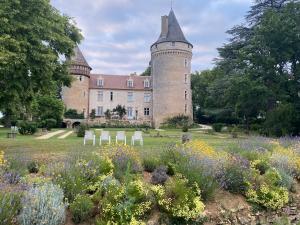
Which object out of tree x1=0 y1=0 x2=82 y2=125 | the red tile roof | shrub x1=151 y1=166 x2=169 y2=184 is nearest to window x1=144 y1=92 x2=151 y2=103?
the red tile roof

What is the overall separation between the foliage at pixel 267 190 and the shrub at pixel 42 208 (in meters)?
4.00

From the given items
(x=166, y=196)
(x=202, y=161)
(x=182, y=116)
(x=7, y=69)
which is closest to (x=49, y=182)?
(x=166, y=196)

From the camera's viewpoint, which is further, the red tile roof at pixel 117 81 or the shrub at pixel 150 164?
the red tile roof at pixel 117 81

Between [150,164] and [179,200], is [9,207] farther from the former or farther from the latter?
[150,164]

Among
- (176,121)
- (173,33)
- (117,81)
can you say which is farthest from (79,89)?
(173,33)

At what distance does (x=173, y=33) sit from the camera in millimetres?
47938

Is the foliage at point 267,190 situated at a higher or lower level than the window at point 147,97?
lower

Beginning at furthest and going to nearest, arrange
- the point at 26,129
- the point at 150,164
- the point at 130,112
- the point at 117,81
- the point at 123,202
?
1. the point at 117,81
2. the point at 130,112
3. the point at 26,129
4. the point at 150,164
5. the point at 123,202

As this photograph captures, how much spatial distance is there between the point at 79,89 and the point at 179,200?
44.5 m

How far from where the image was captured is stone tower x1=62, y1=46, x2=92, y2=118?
159 feet

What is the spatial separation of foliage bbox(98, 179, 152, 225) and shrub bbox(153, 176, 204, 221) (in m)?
0.24

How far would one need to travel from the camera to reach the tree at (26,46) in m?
10.3

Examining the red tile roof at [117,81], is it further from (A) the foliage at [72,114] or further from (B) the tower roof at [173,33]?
(B) the tower roof at [173,33]

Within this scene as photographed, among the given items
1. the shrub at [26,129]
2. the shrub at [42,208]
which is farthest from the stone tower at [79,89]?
the shrub at [42,208]
